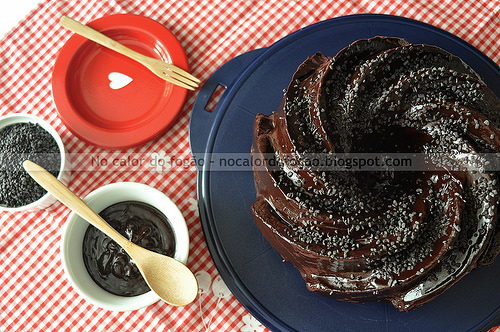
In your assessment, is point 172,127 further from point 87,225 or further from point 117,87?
point 87,225

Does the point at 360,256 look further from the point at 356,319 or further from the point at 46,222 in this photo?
the point at 46,222

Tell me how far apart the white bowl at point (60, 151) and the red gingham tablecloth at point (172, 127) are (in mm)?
75

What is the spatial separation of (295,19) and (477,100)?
96cm

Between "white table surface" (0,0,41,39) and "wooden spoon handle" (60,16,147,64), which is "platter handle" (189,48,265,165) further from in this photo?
"white table surface" (0,0,41,39)

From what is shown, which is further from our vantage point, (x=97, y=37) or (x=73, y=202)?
(x=97, y=37)

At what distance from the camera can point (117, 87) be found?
2.16 metres

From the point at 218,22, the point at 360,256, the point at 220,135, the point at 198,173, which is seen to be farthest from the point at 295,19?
the point at 360,256

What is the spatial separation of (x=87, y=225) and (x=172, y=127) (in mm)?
582

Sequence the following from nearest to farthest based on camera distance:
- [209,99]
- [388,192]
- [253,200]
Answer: [388,192] → [253,200] → [209,99]

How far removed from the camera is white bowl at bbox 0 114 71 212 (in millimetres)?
1934

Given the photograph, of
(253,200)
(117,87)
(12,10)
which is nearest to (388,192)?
(253,200)

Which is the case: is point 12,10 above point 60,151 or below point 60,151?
above

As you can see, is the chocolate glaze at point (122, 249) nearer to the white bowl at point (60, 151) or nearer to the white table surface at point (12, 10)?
the white bowl at point (60, 151)

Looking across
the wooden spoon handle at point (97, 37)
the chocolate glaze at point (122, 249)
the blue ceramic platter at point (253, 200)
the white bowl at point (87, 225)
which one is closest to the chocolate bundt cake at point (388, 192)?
the blue ceramic platter at point (253, 200)
